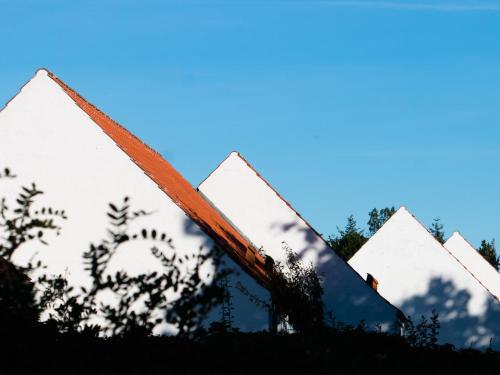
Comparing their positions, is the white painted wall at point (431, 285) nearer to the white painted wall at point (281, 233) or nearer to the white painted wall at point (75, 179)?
the white painted wall at point (281, 233)

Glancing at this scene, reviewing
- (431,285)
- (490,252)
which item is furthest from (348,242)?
(431,285)

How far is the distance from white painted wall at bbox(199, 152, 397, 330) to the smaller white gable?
16.6 metres

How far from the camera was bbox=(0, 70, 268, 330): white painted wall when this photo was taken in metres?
14.8

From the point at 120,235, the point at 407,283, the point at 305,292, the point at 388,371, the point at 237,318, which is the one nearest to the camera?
the point at 120,235

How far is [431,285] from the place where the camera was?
25.1 meters

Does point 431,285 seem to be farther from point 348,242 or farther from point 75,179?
point 348,242

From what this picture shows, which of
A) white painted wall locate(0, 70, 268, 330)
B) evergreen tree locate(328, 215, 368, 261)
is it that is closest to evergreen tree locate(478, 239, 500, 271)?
evergreen tree locate(328, 215, 368, 261)

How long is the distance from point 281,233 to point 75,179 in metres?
8.76

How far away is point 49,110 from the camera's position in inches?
605

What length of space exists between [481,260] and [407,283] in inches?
554

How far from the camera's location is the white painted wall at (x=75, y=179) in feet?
48.5

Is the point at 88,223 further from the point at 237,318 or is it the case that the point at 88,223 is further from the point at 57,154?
the point at 237,318

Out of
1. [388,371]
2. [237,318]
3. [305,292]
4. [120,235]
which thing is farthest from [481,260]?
[120,235]

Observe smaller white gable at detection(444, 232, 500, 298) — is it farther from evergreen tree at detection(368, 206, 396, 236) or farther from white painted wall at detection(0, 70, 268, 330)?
evergreen tree at detection(368, 206, 396, 236)
